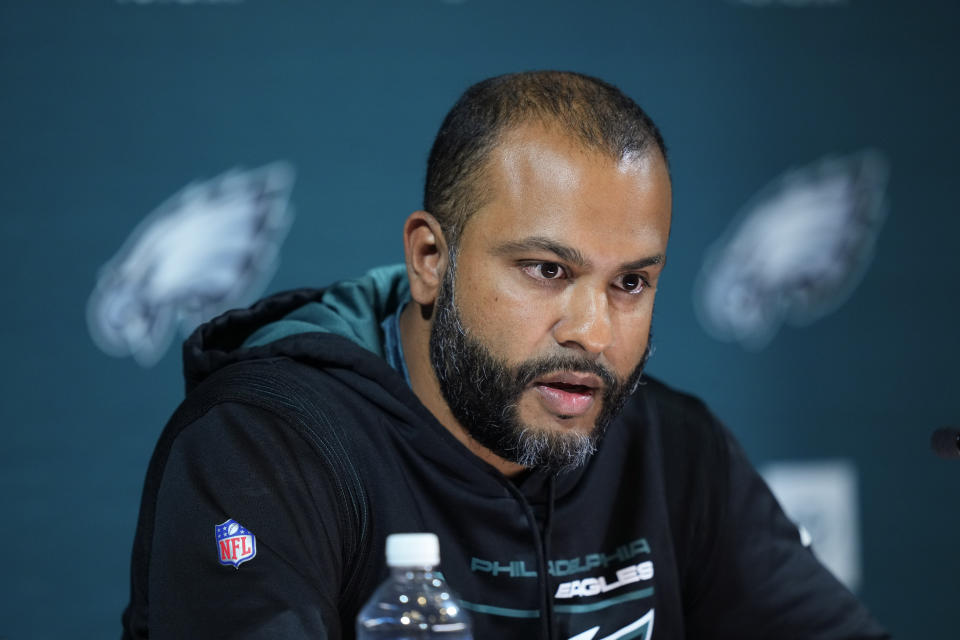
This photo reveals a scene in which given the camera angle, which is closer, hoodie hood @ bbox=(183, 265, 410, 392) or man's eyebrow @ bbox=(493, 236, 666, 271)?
man's eyebrow @ bbox=(493, 236, 666, 271)

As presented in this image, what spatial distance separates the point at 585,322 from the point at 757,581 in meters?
0.57

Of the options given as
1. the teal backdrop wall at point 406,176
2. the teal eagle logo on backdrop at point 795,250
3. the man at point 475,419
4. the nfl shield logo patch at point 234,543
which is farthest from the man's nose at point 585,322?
the teal eagle logo on backdrop at point 795,250

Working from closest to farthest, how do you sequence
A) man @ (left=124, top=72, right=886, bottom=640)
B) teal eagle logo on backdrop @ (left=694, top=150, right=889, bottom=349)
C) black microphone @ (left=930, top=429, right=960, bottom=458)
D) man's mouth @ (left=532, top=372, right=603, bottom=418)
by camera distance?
black microphone @ (left=930, top=429, right=960, bottom=458)
man @ (left=124, top=72, right=886, bottom=640)
man's mouth @ (left=532, top=372, right=603, bottom=418)
teal eagle logo on backdrop @ (left=694, top=150, right=889, bottom=349)

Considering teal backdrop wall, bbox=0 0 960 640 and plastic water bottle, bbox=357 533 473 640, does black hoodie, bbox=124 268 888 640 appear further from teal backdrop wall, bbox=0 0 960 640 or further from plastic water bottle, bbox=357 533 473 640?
teal backdrop wall, bbox=0 0 960 640

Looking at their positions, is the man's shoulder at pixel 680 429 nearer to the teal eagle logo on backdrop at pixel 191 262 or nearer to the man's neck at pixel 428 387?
the man's neck at pixel 428 387

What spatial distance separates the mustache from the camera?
1248 millimetres

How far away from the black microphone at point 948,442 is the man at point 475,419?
37 cm

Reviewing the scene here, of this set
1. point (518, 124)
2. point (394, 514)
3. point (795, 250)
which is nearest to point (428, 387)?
point (394, 514)

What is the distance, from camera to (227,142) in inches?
79.4

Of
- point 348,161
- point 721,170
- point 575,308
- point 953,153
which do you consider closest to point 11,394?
point 348,161

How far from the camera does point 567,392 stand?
1278mm

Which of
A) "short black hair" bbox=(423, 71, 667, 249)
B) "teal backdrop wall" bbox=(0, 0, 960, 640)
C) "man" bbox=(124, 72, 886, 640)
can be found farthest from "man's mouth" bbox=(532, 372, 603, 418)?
"teal backdrop wall" bbox=(0, 0, 960, 640)

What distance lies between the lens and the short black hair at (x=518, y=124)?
1277 mm

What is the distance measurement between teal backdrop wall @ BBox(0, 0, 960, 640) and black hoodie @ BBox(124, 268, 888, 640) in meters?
0.60
